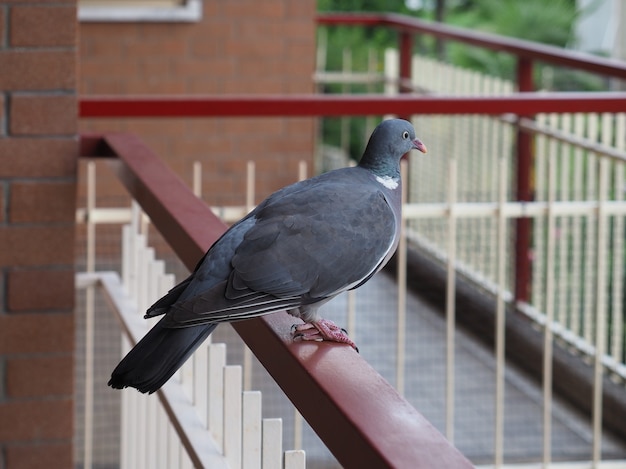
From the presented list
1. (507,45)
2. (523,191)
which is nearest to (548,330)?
(523,191)

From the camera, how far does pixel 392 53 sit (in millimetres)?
8758

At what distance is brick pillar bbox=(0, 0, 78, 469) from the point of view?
336 centimetres

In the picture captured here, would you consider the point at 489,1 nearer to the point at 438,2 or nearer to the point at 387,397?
the point at 438,2

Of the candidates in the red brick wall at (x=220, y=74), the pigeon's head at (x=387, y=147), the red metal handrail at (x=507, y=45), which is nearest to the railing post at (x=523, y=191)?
the red metal handrail at (x=507, y=45)

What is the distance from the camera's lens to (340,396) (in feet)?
5.16

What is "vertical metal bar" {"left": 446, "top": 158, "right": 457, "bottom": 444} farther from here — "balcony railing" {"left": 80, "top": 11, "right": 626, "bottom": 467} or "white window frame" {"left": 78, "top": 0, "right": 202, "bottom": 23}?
"white window frame" {"left": 78, "top": 0, "right": 202, "bottom": 23}

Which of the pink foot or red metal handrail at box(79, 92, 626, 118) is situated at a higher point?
red metal handrail at box(79, 92, 626, 118)

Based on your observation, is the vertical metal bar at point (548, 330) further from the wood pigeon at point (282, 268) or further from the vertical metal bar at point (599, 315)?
the wood pigeon at point (282, 268)

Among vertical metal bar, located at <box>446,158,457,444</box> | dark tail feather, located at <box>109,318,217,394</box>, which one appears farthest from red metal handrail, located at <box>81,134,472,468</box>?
vertical metal bar, located at <box>446,158,457,444</box>

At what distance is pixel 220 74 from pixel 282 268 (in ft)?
22.2

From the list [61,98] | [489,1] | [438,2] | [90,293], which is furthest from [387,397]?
[489,1]

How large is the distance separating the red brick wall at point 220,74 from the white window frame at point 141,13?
0.22ft

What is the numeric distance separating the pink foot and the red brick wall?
639 cm

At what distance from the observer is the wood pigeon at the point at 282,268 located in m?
1.76
